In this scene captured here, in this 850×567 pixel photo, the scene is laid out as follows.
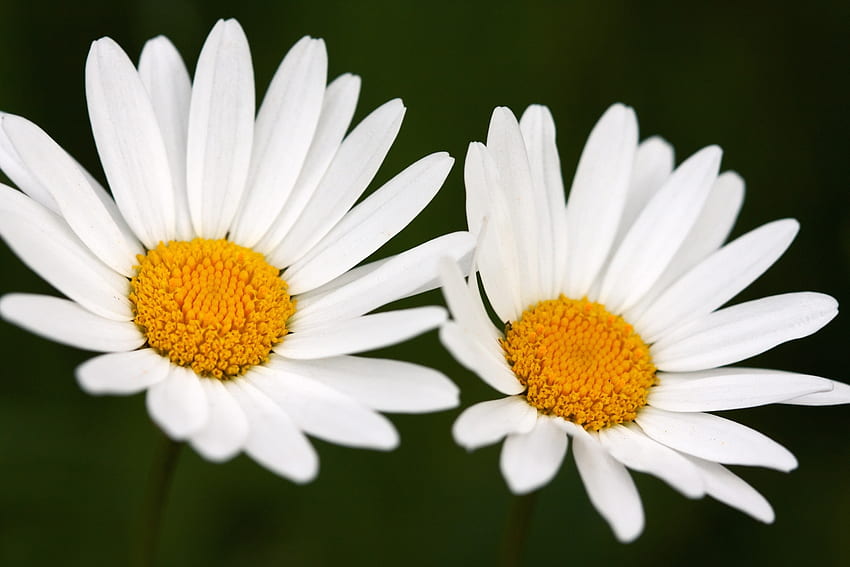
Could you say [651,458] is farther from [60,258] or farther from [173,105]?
[173,105]

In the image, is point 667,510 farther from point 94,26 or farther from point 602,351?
point 94,26

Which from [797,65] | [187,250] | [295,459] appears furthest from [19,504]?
[797,65]

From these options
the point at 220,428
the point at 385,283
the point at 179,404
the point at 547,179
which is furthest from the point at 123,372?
the point at 547,179

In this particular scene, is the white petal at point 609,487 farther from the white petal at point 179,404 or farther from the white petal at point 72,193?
the white petal at point 72,193

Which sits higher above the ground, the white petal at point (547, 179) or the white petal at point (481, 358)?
the white petal at point (547, 179)

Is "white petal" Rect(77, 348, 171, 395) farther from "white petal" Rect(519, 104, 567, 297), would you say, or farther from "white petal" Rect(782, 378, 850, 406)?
"white petal" Rect(782, 378, 850, 406)

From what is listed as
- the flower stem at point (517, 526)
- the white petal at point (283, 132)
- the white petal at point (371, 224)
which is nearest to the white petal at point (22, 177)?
the white petal at point (283, 132)
